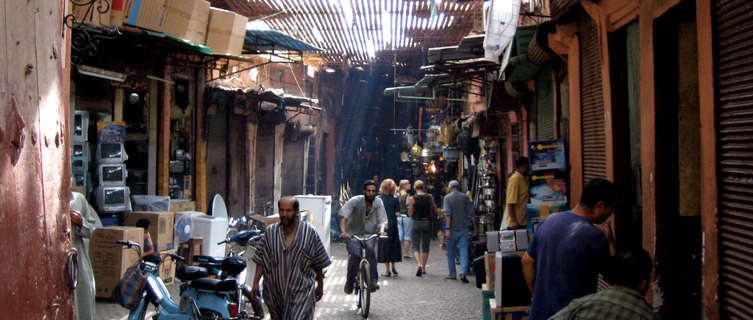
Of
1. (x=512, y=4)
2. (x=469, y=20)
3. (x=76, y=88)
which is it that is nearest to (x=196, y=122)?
(x=76, y=88)

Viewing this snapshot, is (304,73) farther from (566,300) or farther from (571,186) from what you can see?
(566,300)

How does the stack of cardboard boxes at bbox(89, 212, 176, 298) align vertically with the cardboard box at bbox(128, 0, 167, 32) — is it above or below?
below

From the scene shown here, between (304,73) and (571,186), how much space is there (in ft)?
53.9

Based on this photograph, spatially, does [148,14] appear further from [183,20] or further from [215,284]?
[215,284]

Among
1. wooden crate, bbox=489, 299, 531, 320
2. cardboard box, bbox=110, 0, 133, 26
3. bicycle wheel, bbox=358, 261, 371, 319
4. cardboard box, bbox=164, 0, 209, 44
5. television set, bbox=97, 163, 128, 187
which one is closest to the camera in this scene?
wooden crate, bbox=489, 299, 531, 320

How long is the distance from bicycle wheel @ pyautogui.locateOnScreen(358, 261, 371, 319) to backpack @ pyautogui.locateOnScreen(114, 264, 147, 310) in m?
3.26

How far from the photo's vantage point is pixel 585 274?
11.9 ft

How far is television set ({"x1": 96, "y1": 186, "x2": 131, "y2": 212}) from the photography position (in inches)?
376

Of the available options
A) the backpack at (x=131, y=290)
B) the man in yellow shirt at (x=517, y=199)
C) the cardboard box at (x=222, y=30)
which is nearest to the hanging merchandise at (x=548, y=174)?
the man in yellow shirt at (x=517, y=199)

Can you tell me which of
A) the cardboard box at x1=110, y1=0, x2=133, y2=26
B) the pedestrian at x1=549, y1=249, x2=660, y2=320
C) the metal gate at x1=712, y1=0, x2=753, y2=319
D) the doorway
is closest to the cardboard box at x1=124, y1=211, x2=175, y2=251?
the cardboard box at x1=110, y1=0, x2=133, y2=26

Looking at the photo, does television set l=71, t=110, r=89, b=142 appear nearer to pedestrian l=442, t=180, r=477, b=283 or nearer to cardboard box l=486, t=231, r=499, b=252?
pedestrian l=442, t=180, r=477, b=283

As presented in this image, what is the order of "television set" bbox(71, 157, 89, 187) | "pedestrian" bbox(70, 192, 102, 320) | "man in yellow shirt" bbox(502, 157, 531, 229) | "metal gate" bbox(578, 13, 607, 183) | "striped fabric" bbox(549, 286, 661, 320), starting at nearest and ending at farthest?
1. "striped fabric" bbox(549, 286, 661, 320)
2. "pedestrian" bbox(70, 192, 102, 320)
3. "metal gate" bbox(578, 13, 607, 183)
4. "man in yellow shirt" bbox(502, 157, 531, 229)
5. "television set" bbox(71, 157, 89, 187)

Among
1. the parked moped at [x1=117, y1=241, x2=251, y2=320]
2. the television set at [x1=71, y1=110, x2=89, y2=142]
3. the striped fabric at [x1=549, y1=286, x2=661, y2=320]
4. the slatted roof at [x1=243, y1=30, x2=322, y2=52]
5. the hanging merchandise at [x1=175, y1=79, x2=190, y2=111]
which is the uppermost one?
the slatted roof at [x1=243, y1=30, x2=322, y2=52]

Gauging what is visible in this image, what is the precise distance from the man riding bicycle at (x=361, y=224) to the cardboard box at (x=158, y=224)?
10.3 feet
